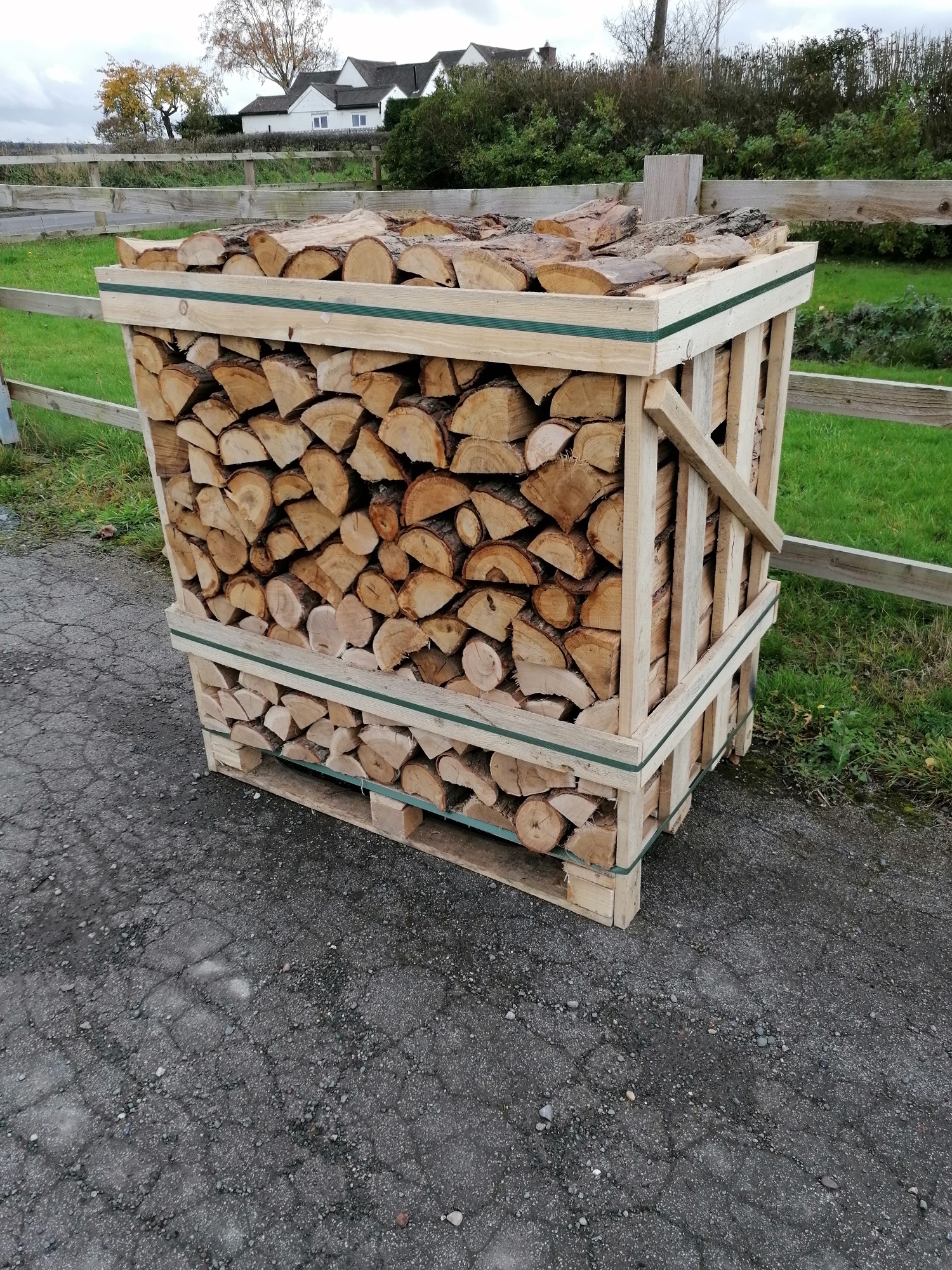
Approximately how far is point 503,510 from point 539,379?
35 centimetres

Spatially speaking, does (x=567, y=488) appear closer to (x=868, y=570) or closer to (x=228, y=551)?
(x=228, y=551)

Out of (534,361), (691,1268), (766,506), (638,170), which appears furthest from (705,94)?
(691,1268)

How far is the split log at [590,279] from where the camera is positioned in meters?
2.17

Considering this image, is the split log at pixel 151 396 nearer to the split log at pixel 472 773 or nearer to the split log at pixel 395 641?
the split log at pixel 395 641

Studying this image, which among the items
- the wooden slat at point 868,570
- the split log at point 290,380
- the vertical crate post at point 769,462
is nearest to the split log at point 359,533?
the split log at point 290,380

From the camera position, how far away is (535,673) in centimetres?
262

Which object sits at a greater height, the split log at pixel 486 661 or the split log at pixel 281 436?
the split log at pixel 281 436

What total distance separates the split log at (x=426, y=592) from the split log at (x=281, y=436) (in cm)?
51

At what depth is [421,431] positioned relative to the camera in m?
2.46

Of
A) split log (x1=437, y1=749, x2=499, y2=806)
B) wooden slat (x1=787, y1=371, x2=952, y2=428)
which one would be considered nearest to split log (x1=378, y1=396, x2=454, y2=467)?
split log (x1=437, y1=749, x2=499, y2=806)

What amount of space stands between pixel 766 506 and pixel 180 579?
2.10 m

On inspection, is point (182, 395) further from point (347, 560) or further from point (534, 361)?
point (534, 361)

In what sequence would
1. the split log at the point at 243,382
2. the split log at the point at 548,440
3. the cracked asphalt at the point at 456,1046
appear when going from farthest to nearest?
1. the split log at the point at 243,382
2. the split log at the point at 548,440
3. the cracked asphalt at the point at 456,1046

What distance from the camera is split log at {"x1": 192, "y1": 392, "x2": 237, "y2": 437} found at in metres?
2.89
